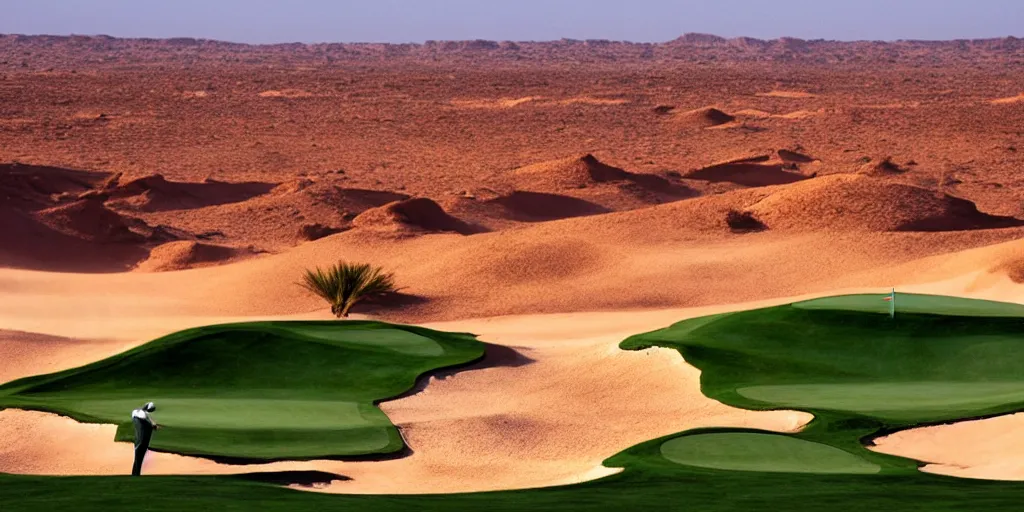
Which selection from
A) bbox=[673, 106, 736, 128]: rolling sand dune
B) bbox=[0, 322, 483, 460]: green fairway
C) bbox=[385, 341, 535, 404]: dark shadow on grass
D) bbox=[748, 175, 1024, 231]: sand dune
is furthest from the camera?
bbox=[673, 106, 736, 128]: rolling sand dune

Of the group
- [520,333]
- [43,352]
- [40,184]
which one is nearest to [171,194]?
[40,184]

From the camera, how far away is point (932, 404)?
1331cm

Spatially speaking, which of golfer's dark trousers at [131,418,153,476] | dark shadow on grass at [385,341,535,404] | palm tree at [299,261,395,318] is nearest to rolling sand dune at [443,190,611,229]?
palm tree at [299,261,395,318]

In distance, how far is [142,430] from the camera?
33.2ft

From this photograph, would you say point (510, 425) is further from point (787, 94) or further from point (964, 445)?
point (787, 94)

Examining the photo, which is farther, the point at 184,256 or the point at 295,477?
the point at 184,256

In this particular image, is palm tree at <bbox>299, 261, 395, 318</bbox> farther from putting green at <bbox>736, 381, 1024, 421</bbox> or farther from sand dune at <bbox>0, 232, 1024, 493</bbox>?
putting green at <bbox>736, 381, 1024, 421</bbox>

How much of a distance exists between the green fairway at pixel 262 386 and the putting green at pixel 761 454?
2.61 m

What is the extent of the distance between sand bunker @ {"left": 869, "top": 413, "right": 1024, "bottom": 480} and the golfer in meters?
5.99

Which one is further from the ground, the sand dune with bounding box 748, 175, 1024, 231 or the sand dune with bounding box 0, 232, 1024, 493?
the sand dune with bounding box 748, 175, 1024, 231

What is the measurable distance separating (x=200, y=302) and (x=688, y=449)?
13.6m

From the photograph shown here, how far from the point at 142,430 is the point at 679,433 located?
15.2 ft

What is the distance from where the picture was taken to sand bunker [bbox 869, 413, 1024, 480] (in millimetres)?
11180

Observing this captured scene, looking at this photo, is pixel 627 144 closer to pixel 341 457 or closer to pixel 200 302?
pixel 200 302
